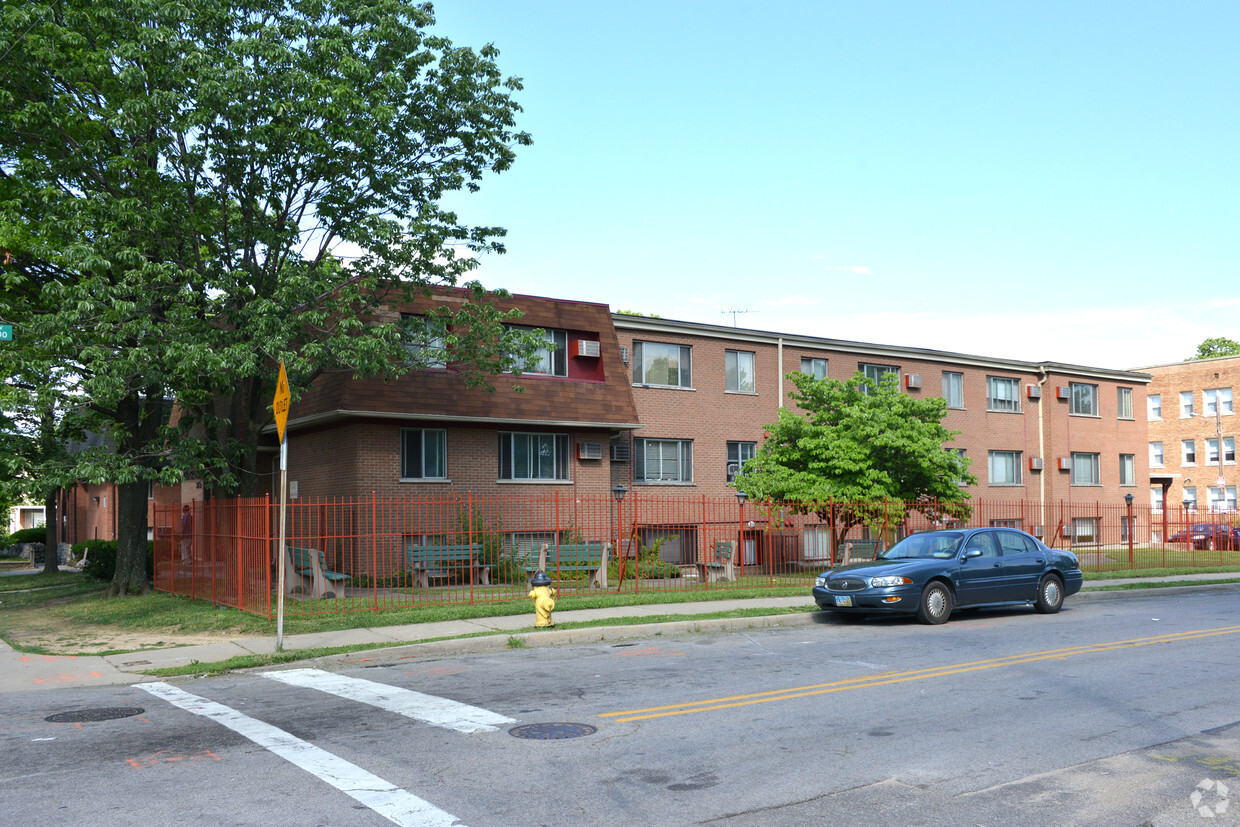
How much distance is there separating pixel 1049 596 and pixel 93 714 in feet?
48.0

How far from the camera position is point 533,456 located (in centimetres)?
2577

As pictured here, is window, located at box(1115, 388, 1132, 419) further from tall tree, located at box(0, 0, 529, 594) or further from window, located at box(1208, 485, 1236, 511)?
tall tree, located at box(0, 0, 529, 594)

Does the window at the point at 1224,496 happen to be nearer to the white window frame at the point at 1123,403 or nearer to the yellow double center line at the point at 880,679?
the white window frame at the point at 1123,403

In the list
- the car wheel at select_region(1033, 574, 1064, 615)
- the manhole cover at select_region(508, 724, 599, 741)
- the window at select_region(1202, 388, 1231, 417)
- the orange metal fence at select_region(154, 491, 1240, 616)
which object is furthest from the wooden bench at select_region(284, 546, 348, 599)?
the window at select_region(1202, 388, 1231, 417)

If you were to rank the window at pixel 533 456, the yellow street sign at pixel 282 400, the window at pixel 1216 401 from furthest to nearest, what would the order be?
the window at pixel 1216 401 → the window at pixel 533 456 → the yellow street sign at pixel 282 400

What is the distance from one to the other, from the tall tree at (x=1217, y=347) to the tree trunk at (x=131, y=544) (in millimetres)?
78007

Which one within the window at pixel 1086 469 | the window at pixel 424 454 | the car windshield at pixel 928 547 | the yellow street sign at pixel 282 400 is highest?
the yellow street sign at pixel 282 400

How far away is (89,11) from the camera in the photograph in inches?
664

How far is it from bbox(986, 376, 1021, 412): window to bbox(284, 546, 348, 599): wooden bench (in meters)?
25.9

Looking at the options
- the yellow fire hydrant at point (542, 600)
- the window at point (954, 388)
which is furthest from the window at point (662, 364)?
the yellow fire hydrant at point (542, 600)

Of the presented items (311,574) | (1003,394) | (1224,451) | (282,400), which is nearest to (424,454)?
(311,574)

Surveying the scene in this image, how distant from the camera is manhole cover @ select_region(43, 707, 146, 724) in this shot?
355 inches

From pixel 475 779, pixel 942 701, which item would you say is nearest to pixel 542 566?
pixel 942 701

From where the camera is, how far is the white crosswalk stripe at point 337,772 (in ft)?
19.0
